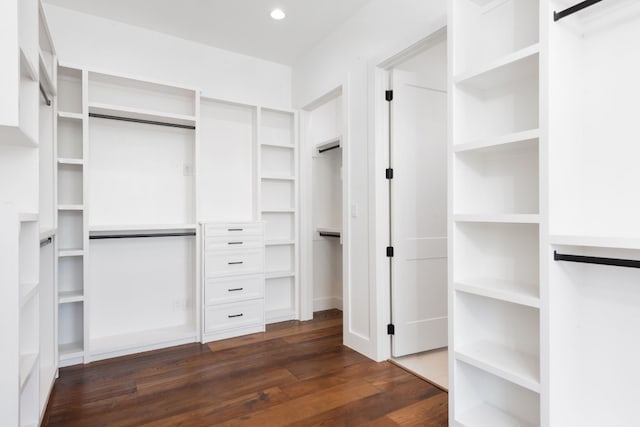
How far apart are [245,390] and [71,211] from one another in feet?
6.68

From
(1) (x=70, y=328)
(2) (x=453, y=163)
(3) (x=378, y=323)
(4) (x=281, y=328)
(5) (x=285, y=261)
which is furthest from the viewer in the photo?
(5) (x=285, y=261)

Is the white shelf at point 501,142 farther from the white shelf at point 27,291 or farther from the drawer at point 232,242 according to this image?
the drawer at point 232,242

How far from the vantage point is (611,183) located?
140 centimetres

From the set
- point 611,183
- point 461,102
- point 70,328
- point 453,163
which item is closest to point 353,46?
point 461,102

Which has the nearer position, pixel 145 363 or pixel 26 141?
pixel 26 141

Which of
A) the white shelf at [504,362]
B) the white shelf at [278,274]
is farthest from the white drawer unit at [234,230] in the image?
the white shelf at [504,362]

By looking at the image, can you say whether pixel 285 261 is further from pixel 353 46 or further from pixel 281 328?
pixel 353 46

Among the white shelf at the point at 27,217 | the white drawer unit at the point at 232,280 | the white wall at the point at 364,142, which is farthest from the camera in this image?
the white drawer unit at the point at 232,280

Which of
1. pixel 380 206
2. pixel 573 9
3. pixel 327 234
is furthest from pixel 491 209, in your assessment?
pixel 327 234

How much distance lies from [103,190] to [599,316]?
11.5 ft

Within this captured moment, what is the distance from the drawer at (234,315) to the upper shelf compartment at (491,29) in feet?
8.75

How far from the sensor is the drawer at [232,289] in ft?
10.6

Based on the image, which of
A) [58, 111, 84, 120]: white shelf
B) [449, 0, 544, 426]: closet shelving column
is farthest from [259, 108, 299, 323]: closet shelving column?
[449, 0, 544, 426]: closet shelving column

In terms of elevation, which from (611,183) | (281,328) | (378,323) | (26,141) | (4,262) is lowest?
(281,328)
